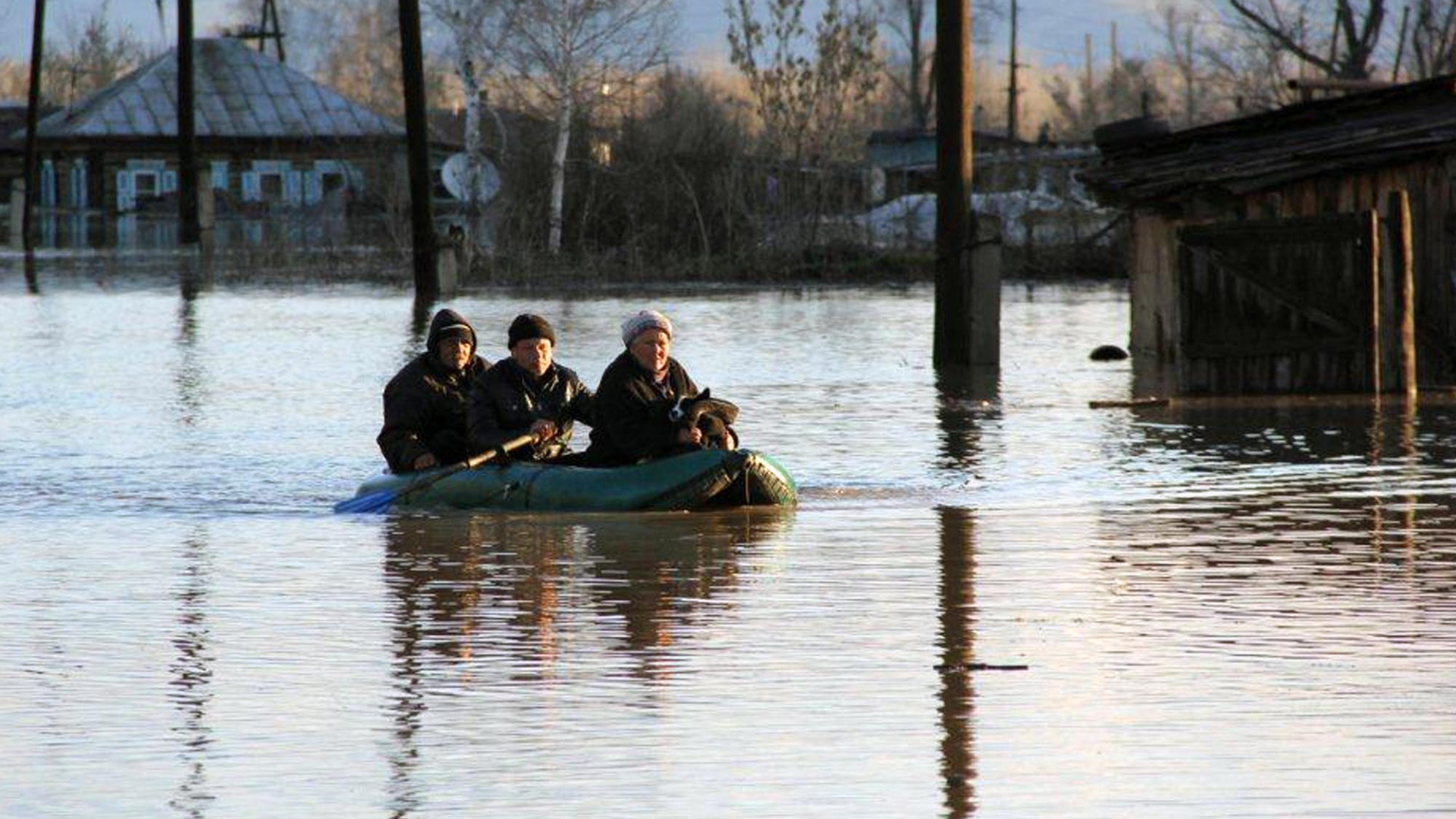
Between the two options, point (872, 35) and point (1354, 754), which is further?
point (872, 35)

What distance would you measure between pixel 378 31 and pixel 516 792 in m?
161

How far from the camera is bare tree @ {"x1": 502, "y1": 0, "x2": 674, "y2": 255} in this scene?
190 ft

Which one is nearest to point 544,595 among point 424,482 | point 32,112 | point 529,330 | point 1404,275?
point 424,482

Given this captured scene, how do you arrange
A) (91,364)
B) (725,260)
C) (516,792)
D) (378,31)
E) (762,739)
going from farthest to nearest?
(378,31), (725,260), (91,364), (762,739), (516,792)

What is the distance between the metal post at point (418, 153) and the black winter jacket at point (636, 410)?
77.6 feet

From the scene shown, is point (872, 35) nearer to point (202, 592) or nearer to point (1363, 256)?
point (1363, 256)

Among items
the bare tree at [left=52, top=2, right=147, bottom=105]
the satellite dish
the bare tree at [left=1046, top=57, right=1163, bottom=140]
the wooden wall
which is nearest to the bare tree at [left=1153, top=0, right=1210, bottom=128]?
the bare tree at [left=1046, top=57, right=1163, bottom=140]

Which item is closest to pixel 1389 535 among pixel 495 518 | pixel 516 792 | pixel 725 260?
pixel 495 518

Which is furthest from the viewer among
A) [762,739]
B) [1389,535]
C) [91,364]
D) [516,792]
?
[91,364]

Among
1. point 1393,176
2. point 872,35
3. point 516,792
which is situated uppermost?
point 872,35

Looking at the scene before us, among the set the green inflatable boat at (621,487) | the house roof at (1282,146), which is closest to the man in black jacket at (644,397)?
the green inflatable boat at (621,487)

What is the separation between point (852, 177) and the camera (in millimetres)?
52438

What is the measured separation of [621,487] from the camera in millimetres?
14953

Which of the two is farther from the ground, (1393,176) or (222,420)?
(1393,176)
